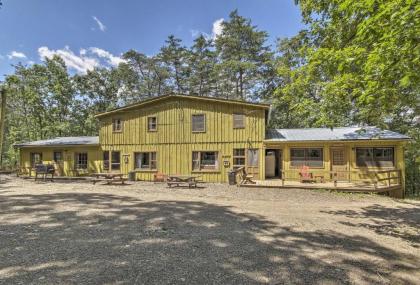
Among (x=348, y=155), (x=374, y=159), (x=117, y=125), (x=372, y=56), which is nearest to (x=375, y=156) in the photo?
(x=374, y=159)

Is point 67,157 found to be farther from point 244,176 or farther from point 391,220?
point 391,220

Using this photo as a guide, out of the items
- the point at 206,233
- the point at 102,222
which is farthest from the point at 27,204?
the point at 206,233

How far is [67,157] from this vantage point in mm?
20375

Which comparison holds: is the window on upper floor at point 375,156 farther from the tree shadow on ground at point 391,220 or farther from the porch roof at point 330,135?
the tree shadow on ground at point 391,220

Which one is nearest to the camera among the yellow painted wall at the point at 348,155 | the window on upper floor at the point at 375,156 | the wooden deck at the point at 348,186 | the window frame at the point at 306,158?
the wooden deck at the point at 348,186

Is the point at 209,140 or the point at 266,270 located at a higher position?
the point at 209,140

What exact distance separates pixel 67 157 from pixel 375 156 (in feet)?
74.5

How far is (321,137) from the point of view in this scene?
1533 cm

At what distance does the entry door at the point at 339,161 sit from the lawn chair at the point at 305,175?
1.61 m

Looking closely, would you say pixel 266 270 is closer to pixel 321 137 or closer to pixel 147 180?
pixel 321 137

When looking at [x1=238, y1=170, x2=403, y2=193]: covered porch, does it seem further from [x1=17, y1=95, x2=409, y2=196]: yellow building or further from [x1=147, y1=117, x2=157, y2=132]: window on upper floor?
[x1=147, y1=117, x2=157, y2=132]: window on upper floor

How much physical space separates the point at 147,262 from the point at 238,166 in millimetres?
12588

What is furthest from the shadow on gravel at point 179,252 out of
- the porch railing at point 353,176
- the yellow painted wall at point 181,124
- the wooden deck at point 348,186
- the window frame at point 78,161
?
the window frame at point 78,161

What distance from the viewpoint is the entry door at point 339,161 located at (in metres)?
14.9
